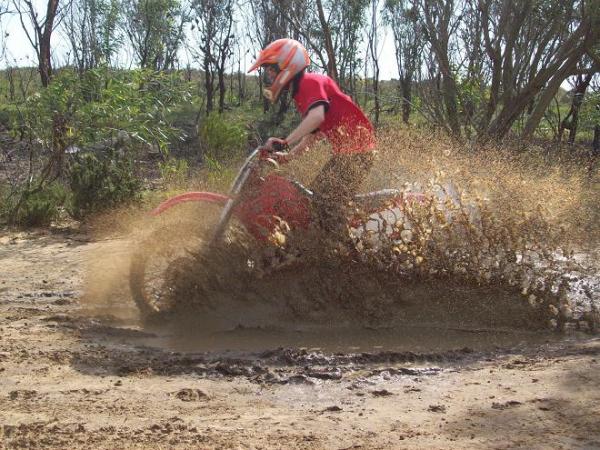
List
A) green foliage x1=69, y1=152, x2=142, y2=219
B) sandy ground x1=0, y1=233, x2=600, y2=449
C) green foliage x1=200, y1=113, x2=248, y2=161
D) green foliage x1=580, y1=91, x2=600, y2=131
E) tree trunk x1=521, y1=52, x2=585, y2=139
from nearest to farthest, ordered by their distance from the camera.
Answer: sandy ground x1=0, y1=233, x2=600, y2=449 → green foliage x1=69, y1=152, x2=142, y2=219 → tree trunk x1=521, y1=52, x2=585, y2=139 → green foliage x1=200, y1=113, x2=248, y2=161 → green foliage x1=580, y1=91, x2=600, y2=131

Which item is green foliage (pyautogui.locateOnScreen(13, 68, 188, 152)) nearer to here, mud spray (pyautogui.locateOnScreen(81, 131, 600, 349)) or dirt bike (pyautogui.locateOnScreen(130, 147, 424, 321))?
mud spray (pyautogui.locateOnScreen(81, 131, 600, 349))

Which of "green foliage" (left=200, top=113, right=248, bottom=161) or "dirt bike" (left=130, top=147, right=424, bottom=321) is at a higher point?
"green foliage" (left=200, top=113, right=248, bottom=161)

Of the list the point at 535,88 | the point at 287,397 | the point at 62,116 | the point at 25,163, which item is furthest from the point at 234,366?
the point at 25,163

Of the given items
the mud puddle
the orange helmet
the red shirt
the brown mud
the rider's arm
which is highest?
the orange helmet

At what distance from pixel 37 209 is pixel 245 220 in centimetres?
496

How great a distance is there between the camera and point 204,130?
15164mm

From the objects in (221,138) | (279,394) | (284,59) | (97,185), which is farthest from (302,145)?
(221,138)

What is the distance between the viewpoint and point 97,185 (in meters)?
9.51

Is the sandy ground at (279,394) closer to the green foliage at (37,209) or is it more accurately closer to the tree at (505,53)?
the green foliage at (37,209)

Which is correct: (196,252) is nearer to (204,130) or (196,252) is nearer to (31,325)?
(31,325)

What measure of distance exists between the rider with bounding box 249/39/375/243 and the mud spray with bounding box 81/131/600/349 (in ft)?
0.53

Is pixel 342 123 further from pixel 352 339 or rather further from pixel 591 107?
pixel 591 107

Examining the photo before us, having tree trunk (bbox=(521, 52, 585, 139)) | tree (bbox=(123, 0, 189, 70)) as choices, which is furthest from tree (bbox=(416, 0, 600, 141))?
tree (bbox=(123, 0, 189, 70))

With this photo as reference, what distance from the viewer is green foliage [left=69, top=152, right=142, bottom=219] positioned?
9.48 m
